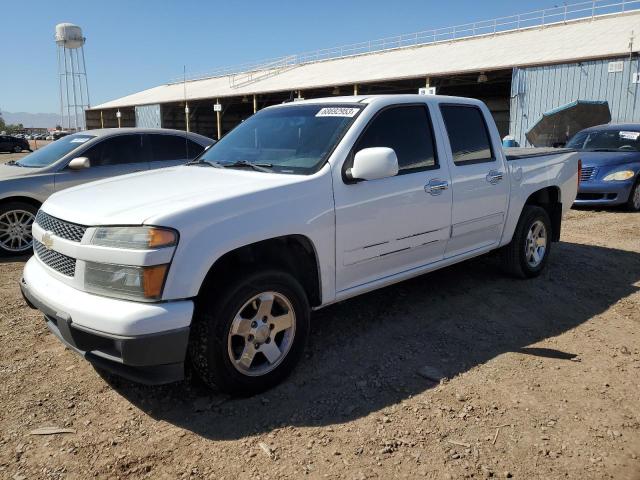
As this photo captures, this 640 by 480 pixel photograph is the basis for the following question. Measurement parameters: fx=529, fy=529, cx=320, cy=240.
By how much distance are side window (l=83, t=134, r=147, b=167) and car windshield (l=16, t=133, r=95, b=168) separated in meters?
0.24

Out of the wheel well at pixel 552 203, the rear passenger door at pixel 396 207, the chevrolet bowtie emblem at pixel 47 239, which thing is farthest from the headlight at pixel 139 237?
the wheel well at pixel 552 203

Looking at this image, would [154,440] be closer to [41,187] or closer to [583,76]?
[41,187]

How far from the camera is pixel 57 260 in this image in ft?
10.4

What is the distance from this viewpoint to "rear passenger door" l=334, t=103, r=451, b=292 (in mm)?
3549

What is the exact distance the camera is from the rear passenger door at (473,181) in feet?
14.5

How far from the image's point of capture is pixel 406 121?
413 cm

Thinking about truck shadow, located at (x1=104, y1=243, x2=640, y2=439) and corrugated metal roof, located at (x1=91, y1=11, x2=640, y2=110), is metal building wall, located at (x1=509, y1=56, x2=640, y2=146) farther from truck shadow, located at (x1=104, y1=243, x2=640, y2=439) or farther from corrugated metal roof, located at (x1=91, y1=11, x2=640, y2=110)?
truck shadow, located at (x1=104, y1=243, x2=640, y2=439)

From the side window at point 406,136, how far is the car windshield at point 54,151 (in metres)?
5.08

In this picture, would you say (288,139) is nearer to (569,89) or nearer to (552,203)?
(552,203)

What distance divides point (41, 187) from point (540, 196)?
6.05 metres

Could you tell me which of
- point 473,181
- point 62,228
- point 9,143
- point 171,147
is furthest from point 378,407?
point 9,143

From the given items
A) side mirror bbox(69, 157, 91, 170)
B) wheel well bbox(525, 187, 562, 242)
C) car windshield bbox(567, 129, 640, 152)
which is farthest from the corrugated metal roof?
side mirror bbox(69, 157, 91, 170)

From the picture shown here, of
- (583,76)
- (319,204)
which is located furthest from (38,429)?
(583,76)

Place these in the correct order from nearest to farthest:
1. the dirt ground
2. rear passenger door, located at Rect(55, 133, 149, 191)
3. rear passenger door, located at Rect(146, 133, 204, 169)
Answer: the dirt ground, rear passenger door, located at Rect(55, 133, 149, 191), rear passenger door, located at Rect(146, 133, 204, 169)
